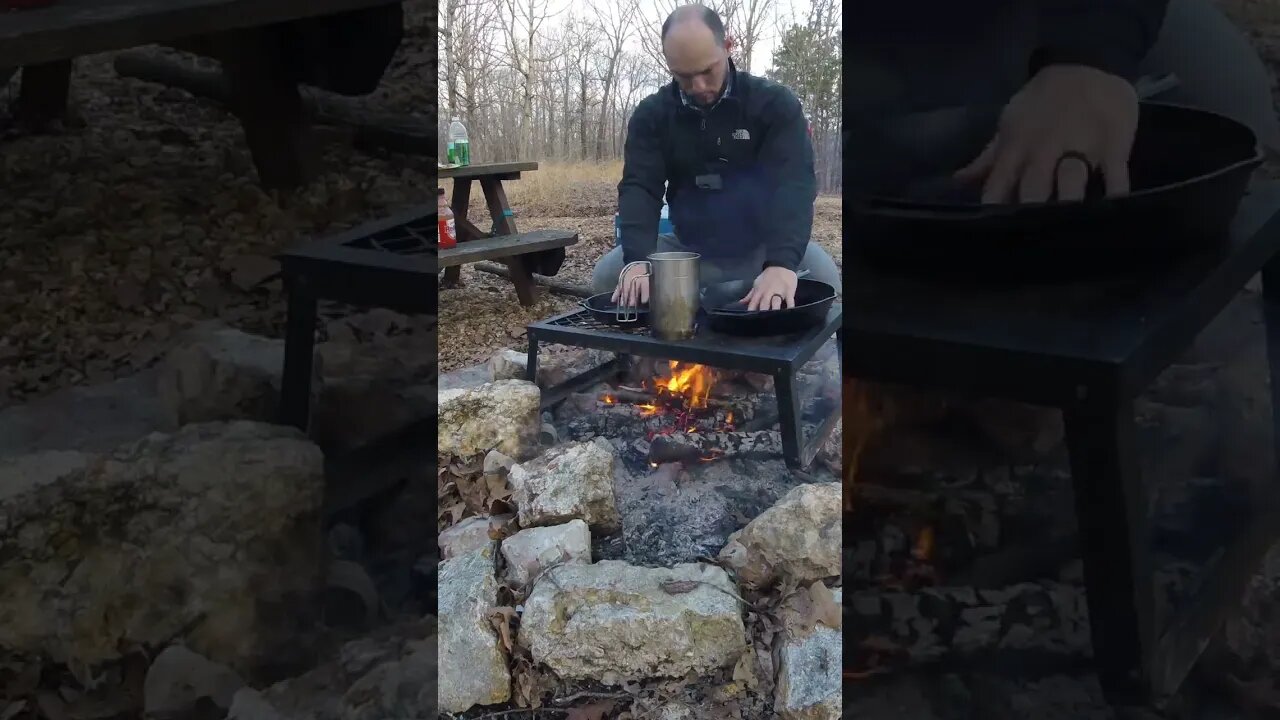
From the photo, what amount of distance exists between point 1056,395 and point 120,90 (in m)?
1.35

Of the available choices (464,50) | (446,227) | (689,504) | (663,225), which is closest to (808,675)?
(689,504)

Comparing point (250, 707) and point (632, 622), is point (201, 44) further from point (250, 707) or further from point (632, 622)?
point (632, 622)

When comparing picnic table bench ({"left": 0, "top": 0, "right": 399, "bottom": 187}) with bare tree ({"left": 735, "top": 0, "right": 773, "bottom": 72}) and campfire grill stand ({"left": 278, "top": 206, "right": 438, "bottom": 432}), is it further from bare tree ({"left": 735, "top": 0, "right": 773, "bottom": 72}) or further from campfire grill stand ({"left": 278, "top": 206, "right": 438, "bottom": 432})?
bare tree ({"left": 735, "top": 0, "right": 773, "bottom": 72})

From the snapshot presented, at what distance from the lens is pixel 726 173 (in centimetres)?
169

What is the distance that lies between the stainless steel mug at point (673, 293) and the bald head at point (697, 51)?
12.2 inches

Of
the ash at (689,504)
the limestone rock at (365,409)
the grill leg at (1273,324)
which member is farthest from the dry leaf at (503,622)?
the grill leg at (1273,324)

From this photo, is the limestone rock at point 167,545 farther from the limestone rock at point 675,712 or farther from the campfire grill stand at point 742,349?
the limestone rock at point 675,712

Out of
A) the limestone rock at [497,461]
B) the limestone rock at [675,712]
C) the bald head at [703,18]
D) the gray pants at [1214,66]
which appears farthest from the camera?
the limestone rock at [497,461]

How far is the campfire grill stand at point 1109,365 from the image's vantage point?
113 cm

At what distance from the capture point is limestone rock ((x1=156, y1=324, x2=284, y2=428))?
49.6 inches

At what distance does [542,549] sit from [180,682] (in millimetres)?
838

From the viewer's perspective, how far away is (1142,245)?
1.13 metres

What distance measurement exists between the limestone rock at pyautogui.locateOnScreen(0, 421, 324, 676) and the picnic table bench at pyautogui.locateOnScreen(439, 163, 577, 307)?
1.86ft

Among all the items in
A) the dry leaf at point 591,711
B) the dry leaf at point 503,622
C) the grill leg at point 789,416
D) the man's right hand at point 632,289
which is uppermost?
the man's right hand at point 632,289
